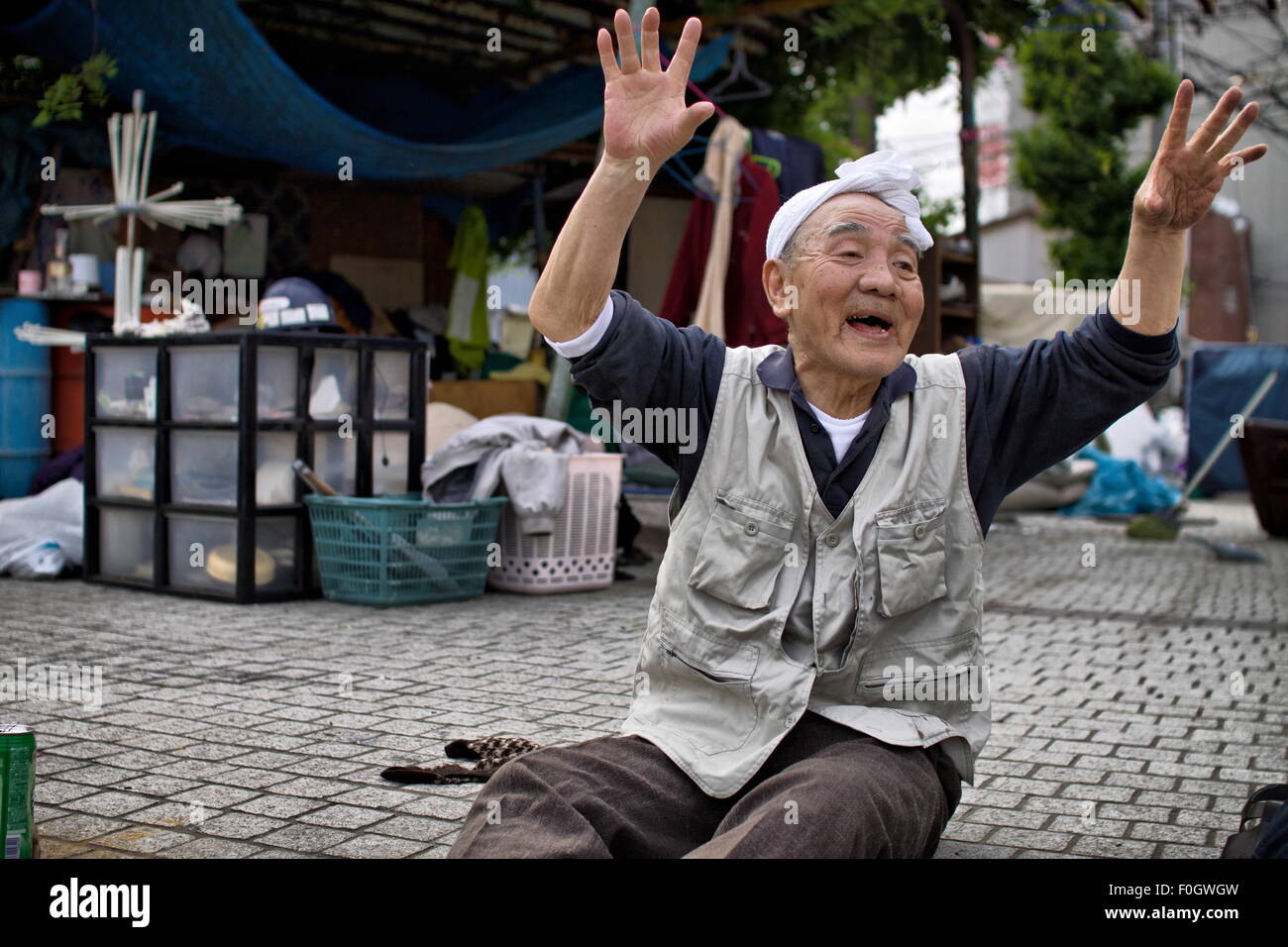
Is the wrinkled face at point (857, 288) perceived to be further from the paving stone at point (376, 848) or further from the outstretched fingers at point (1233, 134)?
the paving stone at point (376, 848)

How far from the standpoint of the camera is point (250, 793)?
348 centimetres

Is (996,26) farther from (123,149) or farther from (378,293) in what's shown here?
(123,149)

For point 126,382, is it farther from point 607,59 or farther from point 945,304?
point 945,304

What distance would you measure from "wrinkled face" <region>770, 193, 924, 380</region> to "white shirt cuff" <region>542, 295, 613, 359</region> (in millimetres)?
452

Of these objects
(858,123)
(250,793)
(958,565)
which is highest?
(858,123)

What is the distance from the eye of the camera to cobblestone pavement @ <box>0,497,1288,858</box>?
3281 mm

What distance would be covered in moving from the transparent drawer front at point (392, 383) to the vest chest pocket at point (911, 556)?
15.8 feet

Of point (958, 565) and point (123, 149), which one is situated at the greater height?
point (123, 149)

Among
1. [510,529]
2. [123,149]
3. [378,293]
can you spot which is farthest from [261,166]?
[510,529]

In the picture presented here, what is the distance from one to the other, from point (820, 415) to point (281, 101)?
19.1 feet

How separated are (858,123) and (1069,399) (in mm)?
12014

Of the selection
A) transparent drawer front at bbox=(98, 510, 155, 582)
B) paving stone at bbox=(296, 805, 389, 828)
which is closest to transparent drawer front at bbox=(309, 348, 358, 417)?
transparent drawer front at bbox=(98, 510, 155, 582)

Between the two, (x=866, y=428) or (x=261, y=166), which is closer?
(x=866, y=428)

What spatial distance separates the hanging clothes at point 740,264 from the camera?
8.73m
